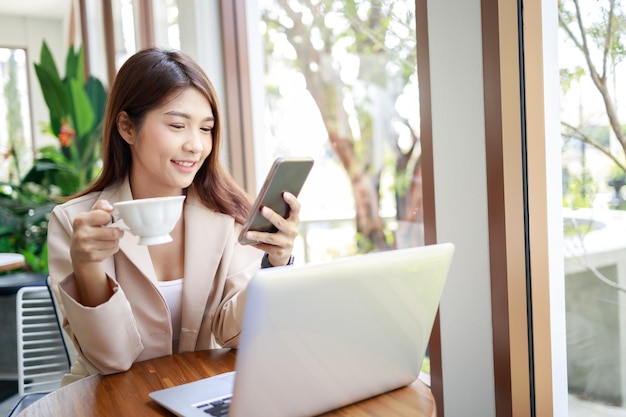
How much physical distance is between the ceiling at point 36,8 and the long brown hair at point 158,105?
6789mm

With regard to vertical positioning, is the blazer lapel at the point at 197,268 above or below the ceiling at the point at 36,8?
below

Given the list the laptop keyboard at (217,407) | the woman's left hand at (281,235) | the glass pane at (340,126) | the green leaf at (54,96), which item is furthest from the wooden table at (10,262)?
the laptop keyboard at (217,407)

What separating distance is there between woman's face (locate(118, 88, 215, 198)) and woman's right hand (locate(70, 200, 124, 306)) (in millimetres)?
350

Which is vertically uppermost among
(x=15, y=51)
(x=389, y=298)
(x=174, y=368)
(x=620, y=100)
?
(x=15, y=51)

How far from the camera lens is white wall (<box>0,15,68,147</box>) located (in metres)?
7.80

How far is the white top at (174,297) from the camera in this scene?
1522 millimetres

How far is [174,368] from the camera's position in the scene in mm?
1259

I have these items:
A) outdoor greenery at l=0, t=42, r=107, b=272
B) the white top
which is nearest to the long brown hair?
the white top

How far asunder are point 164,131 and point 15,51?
7.50 m

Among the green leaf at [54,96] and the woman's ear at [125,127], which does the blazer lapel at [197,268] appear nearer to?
the woman's ear at [125,127]

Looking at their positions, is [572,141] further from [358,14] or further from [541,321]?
[358,14]

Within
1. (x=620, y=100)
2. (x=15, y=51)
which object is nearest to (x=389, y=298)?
Result: (x=620, y=100)

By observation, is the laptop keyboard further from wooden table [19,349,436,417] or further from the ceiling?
the ceiling

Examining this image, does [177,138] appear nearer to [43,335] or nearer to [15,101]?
[43,335]
